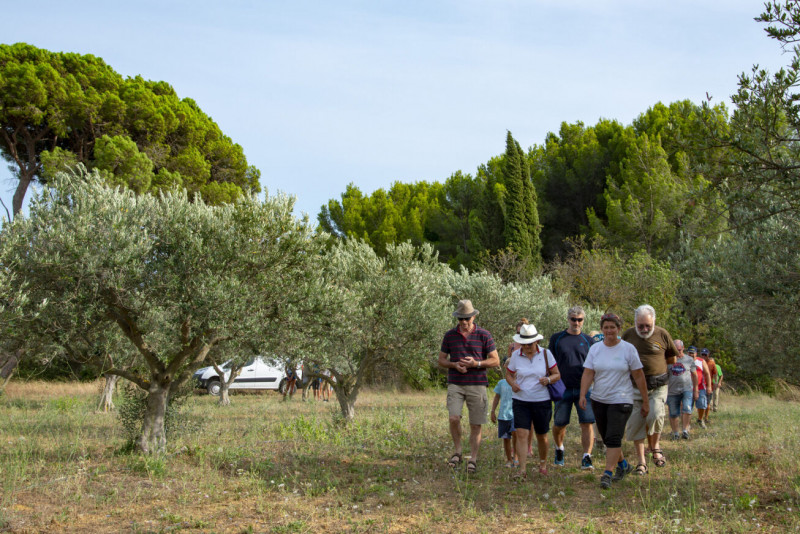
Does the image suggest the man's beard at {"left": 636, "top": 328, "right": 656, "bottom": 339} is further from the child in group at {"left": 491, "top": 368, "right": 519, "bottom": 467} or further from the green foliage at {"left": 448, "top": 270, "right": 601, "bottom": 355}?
the green foliage at {"left": 448, "top": 270, "right": 601, "bottom": 355}

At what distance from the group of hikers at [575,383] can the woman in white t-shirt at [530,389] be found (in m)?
0.01

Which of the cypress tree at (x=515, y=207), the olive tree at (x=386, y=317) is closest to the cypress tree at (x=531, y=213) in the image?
the cypress tree at (x=515, y=207)

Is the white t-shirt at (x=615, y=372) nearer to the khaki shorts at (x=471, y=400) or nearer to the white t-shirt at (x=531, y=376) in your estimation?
the white t-shirt at (x=531, y=376)

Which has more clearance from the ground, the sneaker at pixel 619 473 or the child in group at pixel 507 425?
the child in group at pixel 507 425

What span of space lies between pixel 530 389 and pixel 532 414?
0.31m

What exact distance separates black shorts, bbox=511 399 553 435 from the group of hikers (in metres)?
0.01

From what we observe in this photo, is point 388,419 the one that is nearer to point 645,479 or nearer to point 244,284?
point 244,284

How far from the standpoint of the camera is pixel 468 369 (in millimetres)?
7605

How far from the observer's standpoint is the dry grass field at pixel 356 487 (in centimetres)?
569

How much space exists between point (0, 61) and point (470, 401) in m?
22.7

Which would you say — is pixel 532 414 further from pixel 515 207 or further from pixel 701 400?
Answer: pixel 515 207

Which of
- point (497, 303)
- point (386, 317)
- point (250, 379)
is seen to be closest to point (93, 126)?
point (250, 379)

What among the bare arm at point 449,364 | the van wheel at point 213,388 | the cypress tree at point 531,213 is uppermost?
the cypress tree at point 531,213

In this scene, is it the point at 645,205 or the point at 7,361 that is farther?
the point at 645,205
